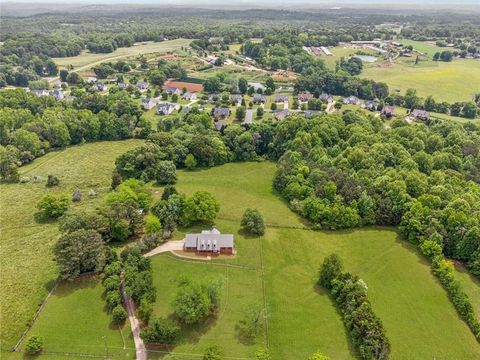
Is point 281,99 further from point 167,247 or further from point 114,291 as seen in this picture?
point 114,291

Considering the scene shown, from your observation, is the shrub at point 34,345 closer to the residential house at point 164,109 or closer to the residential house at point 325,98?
the residential house at point 164,109

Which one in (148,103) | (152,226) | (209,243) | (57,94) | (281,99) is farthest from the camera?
(281,99)

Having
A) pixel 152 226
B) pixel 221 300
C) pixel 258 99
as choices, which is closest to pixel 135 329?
pixel 221 300

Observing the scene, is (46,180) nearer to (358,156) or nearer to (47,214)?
(47,214)

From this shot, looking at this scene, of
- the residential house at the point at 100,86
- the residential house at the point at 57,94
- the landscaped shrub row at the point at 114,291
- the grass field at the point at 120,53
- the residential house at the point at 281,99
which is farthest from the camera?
the grass field at the point at 120,53

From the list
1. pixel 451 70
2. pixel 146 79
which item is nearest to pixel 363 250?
pixel 146 79

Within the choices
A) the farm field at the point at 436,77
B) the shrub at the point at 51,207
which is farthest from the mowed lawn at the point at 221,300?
the farm field at the point at 436,77
